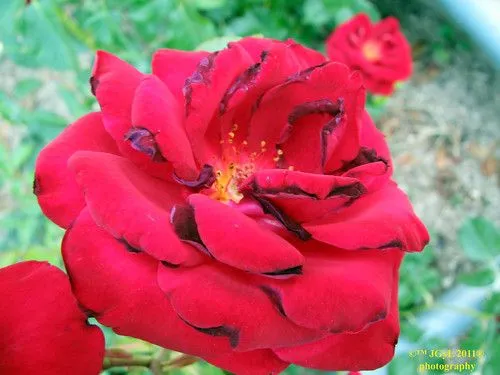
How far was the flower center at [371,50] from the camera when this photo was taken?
57.2 inches

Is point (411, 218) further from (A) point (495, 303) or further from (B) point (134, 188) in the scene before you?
(A) point (495, 303)

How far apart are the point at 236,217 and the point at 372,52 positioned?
3.78 ft

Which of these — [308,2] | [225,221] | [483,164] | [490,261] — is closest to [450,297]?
[490,261]

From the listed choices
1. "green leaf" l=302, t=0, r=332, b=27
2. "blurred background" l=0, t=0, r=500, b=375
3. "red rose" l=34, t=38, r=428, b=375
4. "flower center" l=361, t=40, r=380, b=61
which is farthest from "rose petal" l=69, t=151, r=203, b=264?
"green leaf" l=302, t=0, r=332, b=27

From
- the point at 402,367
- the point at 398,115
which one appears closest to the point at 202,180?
the point at 402,367

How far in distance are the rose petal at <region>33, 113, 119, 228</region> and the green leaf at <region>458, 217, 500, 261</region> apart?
0.73 metres

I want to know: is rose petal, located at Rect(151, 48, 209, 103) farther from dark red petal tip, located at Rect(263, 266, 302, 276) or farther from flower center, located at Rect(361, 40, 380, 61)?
flower center, located at Rect(361, 40, 380, 61)

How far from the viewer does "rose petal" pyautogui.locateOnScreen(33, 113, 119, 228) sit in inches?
18.5

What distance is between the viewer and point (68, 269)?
41cm

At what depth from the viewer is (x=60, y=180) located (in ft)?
1.57

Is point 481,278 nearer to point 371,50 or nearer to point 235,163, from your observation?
point 235,163

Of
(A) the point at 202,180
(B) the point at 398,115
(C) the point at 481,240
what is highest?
(A) the point at 202,180

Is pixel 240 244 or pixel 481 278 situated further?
pixel 481 278

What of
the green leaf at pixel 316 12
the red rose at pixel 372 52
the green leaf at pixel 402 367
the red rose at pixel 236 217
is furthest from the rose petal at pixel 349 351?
the green leaf at pixel 316 12
